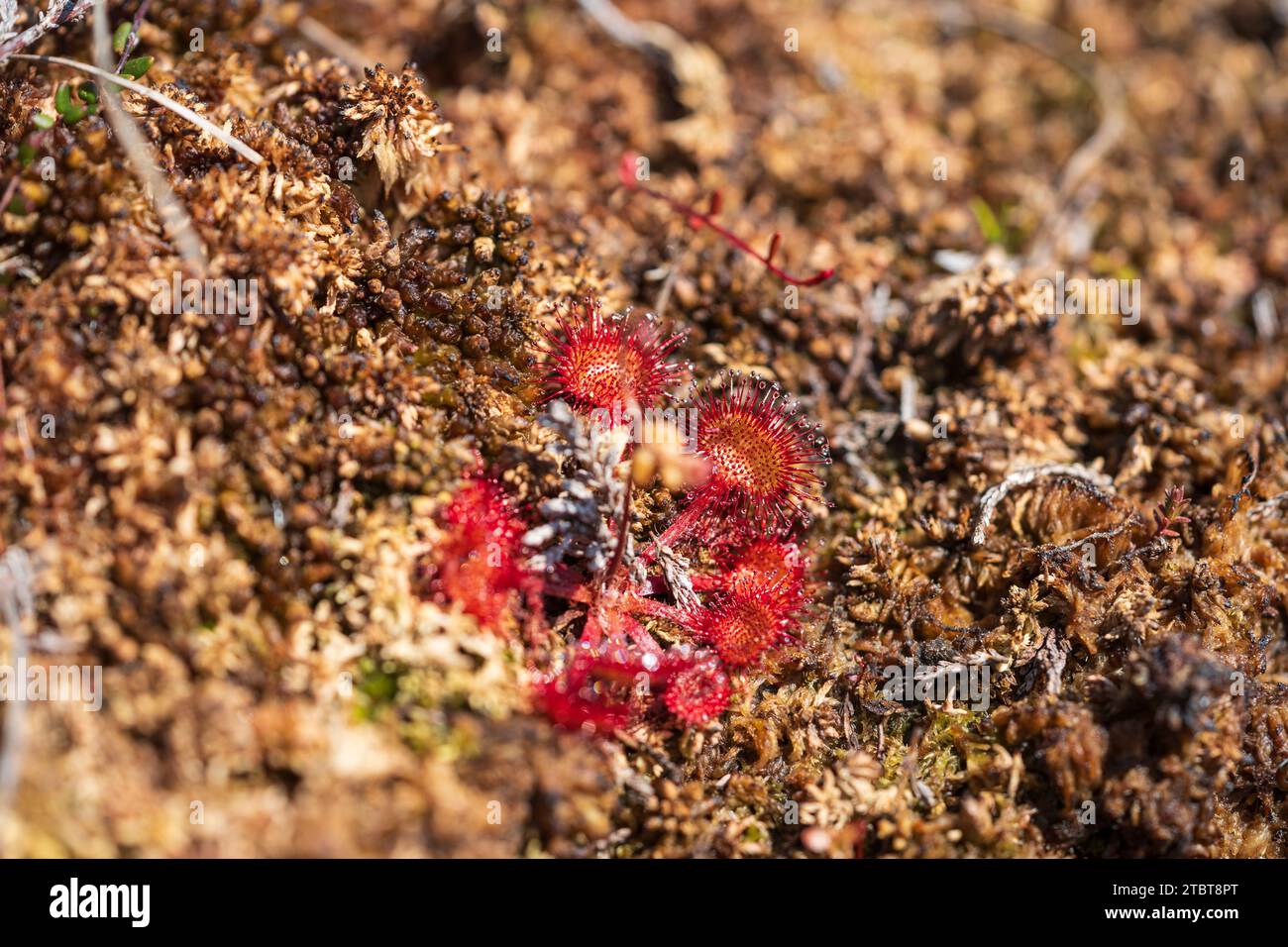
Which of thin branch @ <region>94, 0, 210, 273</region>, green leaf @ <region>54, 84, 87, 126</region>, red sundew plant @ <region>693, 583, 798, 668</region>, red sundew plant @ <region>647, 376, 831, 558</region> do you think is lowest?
red sundew plant @ <region>693, 583, 798, 668</region>

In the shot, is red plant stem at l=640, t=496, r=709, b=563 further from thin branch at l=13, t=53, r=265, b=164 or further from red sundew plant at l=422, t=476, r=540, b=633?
thin branch at l=13, t=53, r=265, b=164

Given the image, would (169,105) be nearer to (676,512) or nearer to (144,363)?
(144,363)

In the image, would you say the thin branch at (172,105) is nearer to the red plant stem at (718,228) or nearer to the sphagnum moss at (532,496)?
the sphagnum moss at (532,496)

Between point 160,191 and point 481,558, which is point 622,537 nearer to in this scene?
point 481,558

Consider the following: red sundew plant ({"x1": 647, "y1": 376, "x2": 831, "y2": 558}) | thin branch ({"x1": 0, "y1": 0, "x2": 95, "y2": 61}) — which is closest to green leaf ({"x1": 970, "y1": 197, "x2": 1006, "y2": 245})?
red sundew plant ({"x1": 647, "y1": 376, "x2": 831, "y2": 558})

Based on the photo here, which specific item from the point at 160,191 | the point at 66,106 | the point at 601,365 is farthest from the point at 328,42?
the point at 601,365

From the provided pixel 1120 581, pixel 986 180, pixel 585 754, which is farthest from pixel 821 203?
pixel 585 754
